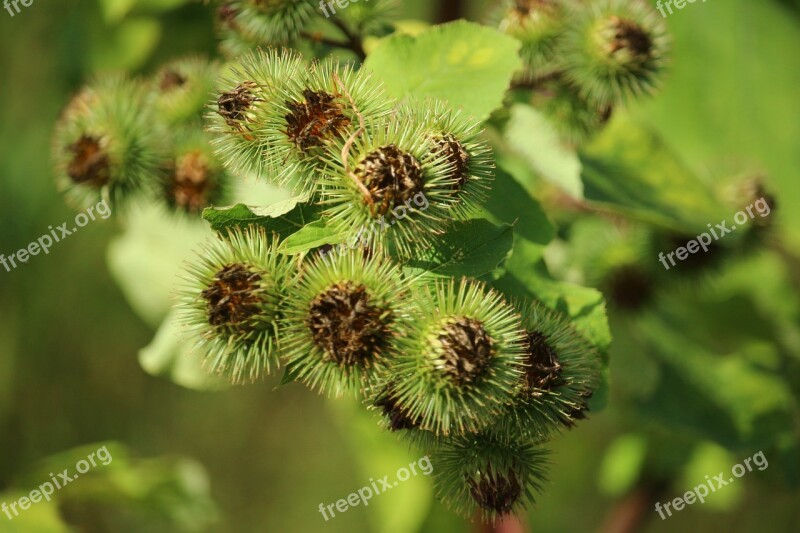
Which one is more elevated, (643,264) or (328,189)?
(328,189)

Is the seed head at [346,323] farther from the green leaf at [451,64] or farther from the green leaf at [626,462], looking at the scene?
the green leaf at [626,462]

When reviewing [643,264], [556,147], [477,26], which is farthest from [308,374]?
[643,264]

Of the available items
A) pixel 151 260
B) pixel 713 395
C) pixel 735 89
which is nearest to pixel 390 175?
pixel 151 260

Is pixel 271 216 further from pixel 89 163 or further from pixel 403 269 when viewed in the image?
pixel 89 163

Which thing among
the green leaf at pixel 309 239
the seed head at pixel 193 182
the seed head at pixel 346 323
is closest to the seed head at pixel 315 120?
the green leaf at pixel 309 239

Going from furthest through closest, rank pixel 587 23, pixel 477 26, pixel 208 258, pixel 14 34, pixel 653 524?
pixel 653 524 < pixel 14 34 < pixel 587 23 < pixel 477 26 < pixel 208 258

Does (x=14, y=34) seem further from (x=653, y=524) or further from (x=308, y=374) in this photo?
(x=653, y=524)

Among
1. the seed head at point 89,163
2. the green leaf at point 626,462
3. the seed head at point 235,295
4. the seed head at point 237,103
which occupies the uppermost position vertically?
the seed head at point 237,103
